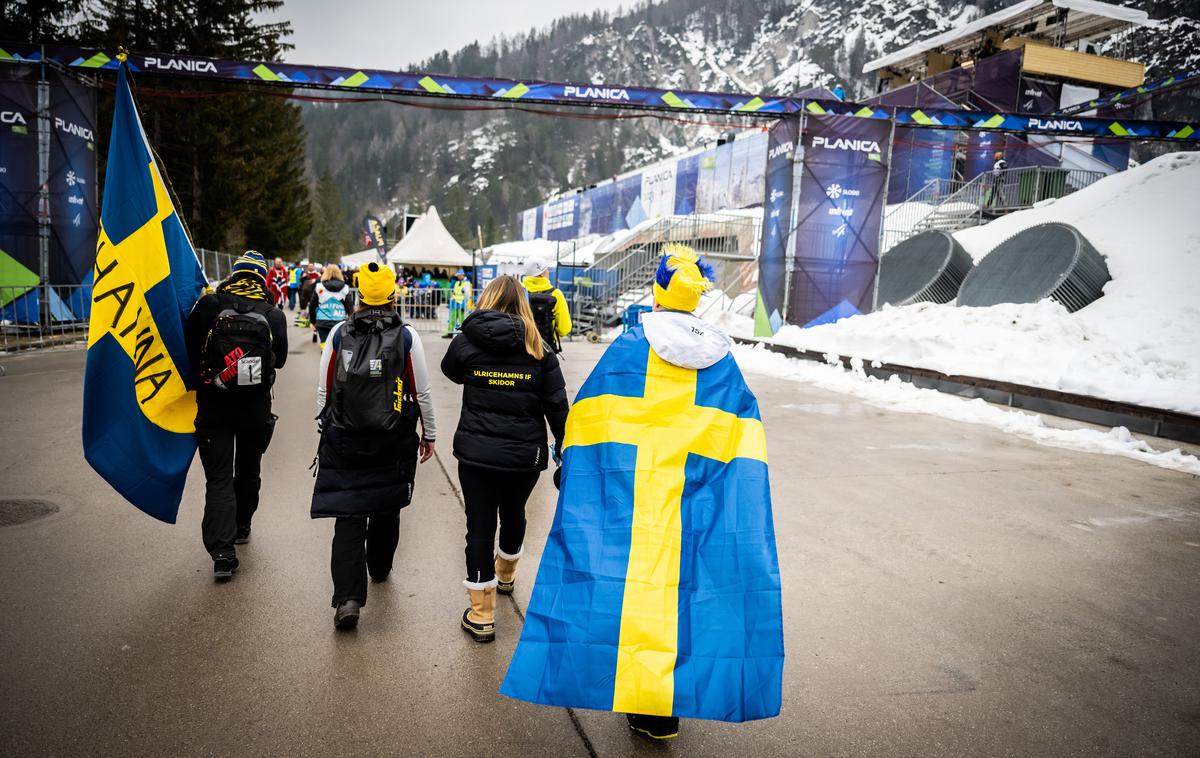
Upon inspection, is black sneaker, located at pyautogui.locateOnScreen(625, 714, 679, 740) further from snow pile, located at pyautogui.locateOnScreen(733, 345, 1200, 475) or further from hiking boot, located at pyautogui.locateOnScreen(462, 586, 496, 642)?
snow pile, located at pyautogui.locateOnScreen(733, 345, 1200, 475)

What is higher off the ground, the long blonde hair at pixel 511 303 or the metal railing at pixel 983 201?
the metal railing at pixel 983 201

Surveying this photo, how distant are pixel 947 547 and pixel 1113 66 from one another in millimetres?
40074

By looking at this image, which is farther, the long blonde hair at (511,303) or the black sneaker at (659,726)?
the long blonde hair at (511,303)

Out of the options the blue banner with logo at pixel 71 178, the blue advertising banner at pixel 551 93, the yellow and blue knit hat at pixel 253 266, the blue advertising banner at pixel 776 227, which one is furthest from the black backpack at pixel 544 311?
the blue banner with logo at pixel 71 178

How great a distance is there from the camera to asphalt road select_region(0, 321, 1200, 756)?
2727mm

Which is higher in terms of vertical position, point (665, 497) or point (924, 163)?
point (924, 163)

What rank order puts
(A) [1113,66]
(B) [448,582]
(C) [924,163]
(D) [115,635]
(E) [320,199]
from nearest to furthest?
(D) [115,635], (B) [448,582], (C) [924,163], (A) [1113,66], (E) [320,199]

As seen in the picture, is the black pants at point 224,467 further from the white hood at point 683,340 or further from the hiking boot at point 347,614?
the white hood at point 683,340

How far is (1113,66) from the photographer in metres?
33.9

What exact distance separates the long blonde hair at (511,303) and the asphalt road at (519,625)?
4.85 ft

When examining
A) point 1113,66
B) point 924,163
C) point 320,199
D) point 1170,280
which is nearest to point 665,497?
point 1170,280

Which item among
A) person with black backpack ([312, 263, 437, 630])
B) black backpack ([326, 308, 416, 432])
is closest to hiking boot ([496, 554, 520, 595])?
person with black backpack ([312, 263, 437, 630])

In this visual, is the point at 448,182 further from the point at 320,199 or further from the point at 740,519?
the point at 740,519

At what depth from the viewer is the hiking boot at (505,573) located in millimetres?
3883
